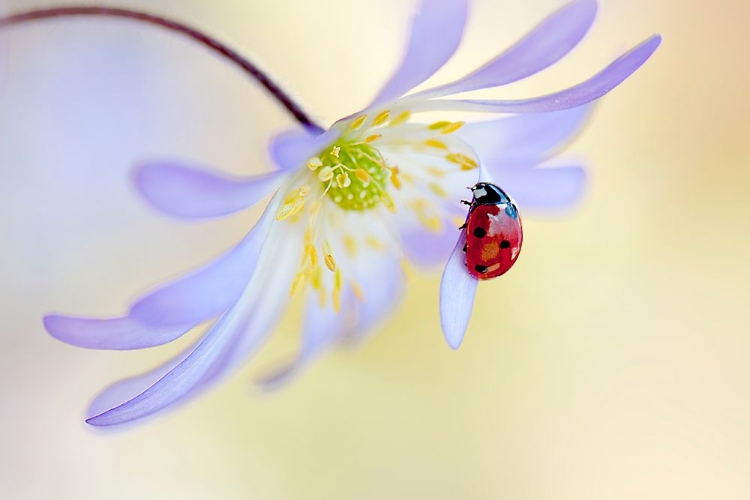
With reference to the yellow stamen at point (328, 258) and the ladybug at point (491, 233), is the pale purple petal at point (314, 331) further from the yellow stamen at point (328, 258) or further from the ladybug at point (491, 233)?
the ladybug at point (491, 233)

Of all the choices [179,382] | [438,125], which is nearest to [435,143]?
[438,125]

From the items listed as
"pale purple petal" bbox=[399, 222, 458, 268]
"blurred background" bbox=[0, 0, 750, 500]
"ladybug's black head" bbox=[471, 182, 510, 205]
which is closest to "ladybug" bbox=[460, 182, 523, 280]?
"ladybug's black head" bbox=[471, 182, 510, 205]

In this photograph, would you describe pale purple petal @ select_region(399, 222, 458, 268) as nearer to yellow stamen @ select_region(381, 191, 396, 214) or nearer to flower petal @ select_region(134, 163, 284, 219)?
yellow stamen @ select_region(381, 191, 396, 214)

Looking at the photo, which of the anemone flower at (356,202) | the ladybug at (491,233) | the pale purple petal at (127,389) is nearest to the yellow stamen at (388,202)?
the anemone flower at (356,202)

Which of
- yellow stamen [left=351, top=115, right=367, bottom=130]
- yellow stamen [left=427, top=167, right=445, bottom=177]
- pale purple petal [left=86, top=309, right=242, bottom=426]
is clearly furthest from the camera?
yellow stamen [left=427, top=167, right=445, bottom=177]

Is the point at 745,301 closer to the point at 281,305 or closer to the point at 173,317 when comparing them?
the point at 281,305

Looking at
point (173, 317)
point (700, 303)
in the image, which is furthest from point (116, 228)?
point (700, 303)
